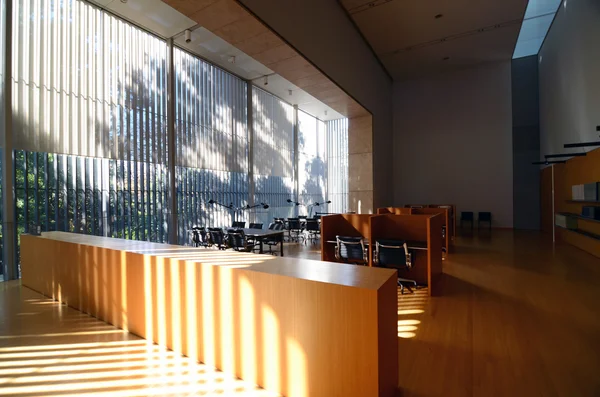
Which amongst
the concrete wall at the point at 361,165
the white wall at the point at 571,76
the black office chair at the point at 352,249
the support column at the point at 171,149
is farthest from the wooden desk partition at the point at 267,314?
the white wall at the point at 571,76

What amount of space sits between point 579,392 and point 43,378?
3910 mm

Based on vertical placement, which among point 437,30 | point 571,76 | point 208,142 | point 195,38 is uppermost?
point 437,30

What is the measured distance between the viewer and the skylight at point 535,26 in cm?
829

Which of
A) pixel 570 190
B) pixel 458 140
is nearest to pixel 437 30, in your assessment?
pixel 458 140

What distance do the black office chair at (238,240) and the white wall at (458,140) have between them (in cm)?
932

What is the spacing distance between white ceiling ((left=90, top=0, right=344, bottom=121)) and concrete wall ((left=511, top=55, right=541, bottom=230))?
8465 mm

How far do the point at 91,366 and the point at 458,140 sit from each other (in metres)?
13.5

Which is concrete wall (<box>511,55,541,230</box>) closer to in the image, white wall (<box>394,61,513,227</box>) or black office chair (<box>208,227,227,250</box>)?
white wall (<box>394,61,513,227</box>)

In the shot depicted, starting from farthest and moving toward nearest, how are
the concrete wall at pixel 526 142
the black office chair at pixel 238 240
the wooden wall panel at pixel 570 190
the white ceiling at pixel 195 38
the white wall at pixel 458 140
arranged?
the white wall at pixel 458 140
the concrete wall at pixel 526 142
the white ceiling at pixel 195 38
the wooden wall panel at pixel 570 190
the black office chair at pixel 238 240

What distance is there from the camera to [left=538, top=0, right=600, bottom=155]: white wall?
6.12 metres

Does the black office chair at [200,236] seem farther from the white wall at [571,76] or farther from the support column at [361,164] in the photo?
the white wall at [571,76]

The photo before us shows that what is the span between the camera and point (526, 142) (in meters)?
11.2

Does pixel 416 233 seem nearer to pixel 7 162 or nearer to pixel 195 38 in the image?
pixel 7 162

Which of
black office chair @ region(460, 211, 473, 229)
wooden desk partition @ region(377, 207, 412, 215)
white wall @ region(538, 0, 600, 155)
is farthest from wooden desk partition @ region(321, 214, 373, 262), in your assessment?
black office chair @ region(460, 211, 473, 229)
